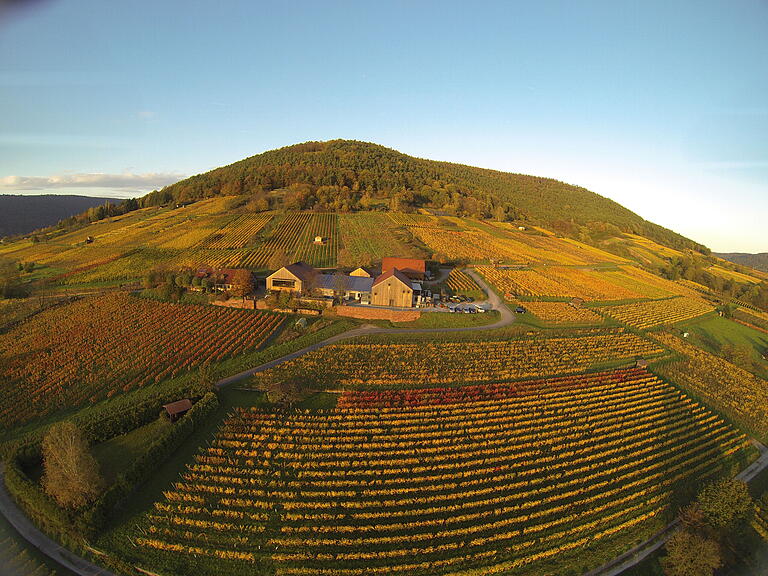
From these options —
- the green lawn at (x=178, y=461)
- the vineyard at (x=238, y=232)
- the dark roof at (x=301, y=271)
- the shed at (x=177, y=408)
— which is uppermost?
the vineyard at (x=238, y=232)

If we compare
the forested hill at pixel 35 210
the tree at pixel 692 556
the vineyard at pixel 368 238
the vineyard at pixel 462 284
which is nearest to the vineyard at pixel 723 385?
the tree at pixel 692 556

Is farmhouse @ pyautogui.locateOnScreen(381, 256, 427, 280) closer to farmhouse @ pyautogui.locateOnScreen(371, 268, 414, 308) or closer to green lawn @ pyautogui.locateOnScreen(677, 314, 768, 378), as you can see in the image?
farmhouse @ pyautogui.locateOnScreen(371, 268, 414, 308)

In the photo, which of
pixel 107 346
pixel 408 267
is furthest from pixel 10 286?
pixel 408 267

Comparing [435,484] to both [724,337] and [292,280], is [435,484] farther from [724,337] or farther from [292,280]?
[724,337]

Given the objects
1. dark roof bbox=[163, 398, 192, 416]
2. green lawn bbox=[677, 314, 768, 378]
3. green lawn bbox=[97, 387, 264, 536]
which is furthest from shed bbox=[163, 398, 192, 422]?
green lawn bbox=[677, 314, 768, 378]

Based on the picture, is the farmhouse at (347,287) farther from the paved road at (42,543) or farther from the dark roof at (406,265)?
the paved road at (42,543)

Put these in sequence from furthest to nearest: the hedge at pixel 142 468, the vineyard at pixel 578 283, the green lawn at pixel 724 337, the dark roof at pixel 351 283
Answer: the vineyard at pixel 578 283 < the dark roof at pixel 351 283 < the green lawn at pixel 724 337 < the hedge at pixel 142 468

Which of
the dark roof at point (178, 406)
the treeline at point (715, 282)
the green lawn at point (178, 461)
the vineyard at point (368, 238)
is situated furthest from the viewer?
the treeline at point (715, 282)
